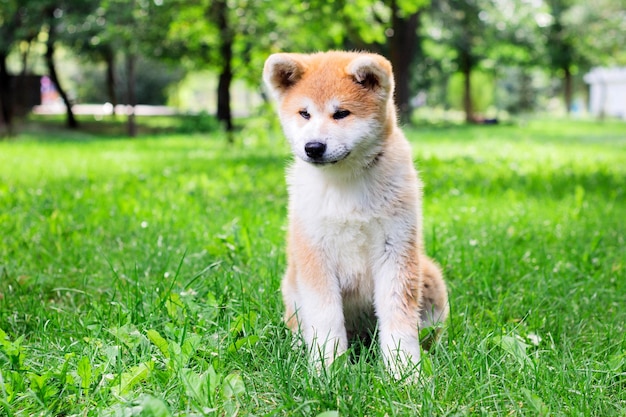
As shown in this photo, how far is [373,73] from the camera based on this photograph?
297 centimetres

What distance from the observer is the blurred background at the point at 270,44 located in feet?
40.3

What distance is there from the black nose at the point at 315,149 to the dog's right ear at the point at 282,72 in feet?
1.29

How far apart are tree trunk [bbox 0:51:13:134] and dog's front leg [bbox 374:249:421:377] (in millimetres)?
17389

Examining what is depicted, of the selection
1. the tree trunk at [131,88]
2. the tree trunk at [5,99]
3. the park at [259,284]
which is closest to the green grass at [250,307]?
the park at [259,284]

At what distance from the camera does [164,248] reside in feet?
15.0

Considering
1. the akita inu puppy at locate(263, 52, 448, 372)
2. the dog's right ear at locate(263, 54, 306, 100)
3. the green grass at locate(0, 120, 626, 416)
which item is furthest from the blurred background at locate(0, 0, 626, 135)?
the akita inu puppy at locate(263, 52, 448, 372)

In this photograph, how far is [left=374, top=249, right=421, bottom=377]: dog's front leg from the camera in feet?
9.60

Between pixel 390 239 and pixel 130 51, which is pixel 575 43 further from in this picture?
pixel 390 239

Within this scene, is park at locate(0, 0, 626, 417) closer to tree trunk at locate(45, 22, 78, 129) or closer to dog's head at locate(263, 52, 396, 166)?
dog's head at locate(263, 52, 396, 166)

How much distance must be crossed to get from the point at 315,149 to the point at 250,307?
2.69 feet

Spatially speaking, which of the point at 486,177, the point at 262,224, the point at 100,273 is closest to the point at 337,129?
the point at 100,273

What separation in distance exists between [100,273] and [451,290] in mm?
2064

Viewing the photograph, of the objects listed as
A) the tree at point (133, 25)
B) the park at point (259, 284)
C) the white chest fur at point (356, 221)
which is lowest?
the park at point (259, 284)

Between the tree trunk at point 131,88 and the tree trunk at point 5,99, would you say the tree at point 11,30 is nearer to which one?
the tree trunk at point 5,99
